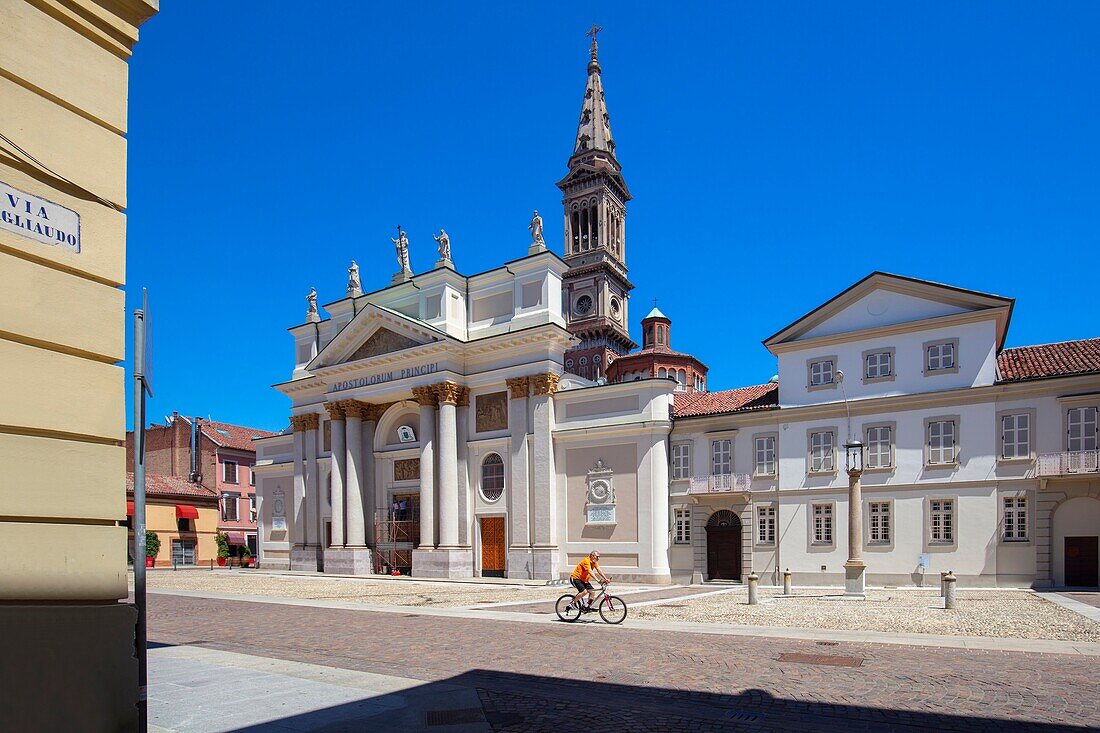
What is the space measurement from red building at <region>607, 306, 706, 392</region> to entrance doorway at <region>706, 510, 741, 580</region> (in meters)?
34.2

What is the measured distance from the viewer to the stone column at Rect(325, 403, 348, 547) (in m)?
40.6

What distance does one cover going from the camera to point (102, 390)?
5.49 metres

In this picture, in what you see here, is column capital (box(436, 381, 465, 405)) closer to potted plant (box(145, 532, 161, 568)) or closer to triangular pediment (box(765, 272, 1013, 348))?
triangular pediment (box(765, 272, 1013, 348))

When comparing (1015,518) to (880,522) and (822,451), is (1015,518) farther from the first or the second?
(822,451)

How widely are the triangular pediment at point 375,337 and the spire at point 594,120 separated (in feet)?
152

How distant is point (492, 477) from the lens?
122 feet

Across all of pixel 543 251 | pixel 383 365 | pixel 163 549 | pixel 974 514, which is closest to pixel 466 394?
pixel 383 365

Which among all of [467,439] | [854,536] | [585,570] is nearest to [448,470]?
[467,439]

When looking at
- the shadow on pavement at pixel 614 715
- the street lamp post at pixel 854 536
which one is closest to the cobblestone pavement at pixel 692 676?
the shadow on pavement at pixel 614 715

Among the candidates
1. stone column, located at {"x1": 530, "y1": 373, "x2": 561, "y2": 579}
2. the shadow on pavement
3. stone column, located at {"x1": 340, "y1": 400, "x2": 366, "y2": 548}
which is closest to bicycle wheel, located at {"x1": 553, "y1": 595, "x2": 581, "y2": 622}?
the shadow on pavement

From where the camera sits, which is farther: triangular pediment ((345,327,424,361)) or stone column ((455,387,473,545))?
triangular pediment ((345,327,424,361))

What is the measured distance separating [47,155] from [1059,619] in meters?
20.0

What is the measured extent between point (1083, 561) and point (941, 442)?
559 centimetres

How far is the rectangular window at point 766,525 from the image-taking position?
102 feet
